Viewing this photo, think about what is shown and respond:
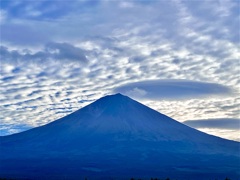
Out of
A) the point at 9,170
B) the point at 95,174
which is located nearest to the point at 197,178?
the point at 95,174

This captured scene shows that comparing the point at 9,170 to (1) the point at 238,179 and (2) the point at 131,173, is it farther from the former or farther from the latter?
(1) the point at 238,179

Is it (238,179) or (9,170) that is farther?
(9,170)

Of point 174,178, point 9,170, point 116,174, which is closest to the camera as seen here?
point 174,178

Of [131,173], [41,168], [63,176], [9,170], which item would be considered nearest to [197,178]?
[131,173]

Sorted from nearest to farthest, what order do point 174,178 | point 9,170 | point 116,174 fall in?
point 174,178
point 116,174
point 9,170

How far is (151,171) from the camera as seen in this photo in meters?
187

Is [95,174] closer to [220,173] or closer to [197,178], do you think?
[197,178]

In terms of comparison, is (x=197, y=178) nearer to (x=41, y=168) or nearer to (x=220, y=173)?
(x=220, y=173)

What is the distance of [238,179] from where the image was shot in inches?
6811

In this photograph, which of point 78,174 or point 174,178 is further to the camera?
point 78,174

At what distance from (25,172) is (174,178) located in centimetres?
5974

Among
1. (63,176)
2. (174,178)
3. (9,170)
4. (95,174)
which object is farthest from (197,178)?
(9,170)

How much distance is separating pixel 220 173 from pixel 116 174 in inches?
1819

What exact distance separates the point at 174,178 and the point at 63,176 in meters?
40.5
